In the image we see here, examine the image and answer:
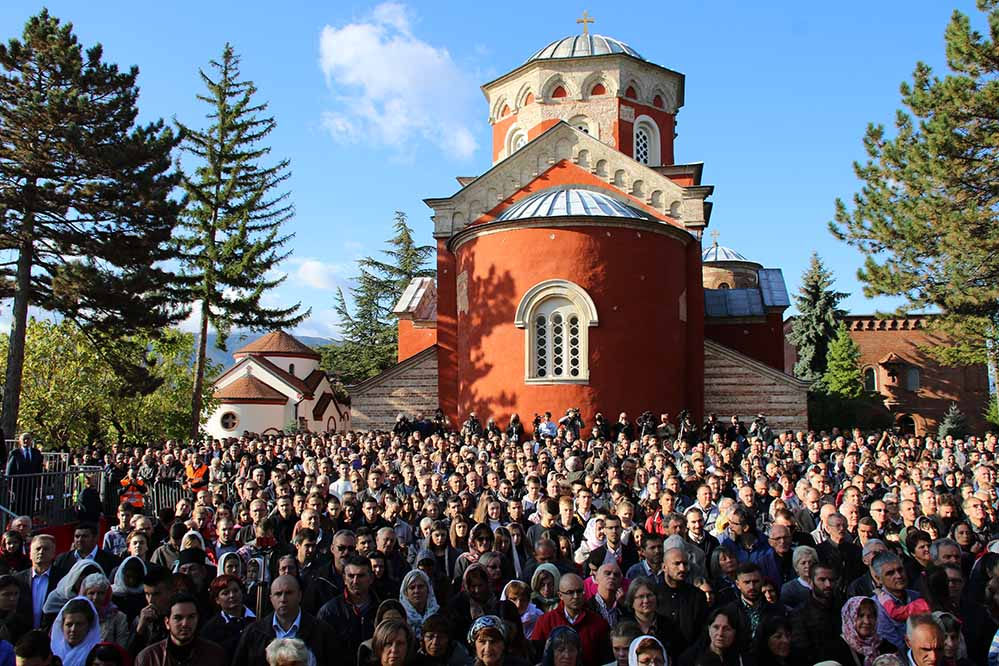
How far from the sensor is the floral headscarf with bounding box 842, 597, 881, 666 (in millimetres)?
5184

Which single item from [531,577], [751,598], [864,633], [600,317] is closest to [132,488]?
[531,577]

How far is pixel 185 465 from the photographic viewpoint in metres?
Answer: 15.8

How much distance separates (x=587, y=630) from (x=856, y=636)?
1623 mm

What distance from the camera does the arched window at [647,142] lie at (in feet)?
89.4

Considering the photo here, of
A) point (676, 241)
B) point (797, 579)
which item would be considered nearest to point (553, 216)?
point (676, 241)

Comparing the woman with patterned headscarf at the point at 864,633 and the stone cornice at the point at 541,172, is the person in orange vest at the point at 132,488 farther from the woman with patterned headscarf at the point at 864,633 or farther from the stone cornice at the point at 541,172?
the stone cornice at the point at 541,172

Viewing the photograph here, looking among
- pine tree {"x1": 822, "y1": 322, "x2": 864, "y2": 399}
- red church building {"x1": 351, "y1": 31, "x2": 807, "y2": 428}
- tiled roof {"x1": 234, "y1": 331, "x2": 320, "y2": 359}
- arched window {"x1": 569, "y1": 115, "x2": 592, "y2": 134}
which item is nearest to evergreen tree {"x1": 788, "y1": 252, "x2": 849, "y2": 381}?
pine tree {"x1": 822, "y1": 322, "x2": 864, "y2": 399}

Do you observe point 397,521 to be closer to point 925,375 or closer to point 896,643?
point 896,643

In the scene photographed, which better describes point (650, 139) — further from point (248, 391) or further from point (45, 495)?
point (248, 391)

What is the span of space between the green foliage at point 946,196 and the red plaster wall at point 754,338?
3.20 meters

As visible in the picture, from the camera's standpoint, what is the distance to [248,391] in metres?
42.8

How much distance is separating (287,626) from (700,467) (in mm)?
7547

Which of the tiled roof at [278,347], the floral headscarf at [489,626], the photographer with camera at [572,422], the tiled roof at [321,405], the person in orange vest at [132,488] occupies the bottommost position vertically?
the floral headscarf at [489,626]

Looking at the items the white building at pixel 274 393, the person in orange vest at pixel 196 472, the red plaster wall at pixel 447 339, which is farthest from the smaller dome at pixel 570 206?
the white building at pixel 274 393
